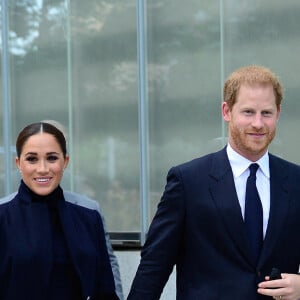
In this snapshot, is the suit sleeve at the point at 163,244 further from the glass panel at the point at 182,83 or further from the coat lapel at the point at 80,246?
the glass panel at the point at 182,83

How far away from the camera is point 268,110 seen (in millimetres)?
2568

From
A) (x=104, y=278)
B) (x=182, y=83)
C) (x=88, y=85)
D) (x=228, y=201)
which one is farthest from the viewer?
(x=88, y=85)

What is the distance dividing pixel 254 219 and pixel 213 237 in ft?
0.56

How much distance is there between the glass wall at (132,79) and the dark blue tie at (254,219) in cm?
290

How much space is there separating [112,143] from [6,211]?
312 cm

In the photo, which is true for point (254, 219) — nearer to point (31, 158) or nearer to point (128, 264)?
point (31, 158)

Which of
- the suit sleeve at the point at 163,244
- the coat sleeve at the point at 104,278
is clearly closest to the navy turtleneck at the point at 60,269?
the coat sleeve at the point at 104,278

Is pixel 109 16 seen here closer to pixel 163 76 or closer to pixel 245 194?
pixel 163 76

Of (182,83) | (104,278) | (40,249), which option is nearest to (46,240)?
(40,249)

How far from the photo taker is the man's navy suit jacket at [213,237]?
2.56m

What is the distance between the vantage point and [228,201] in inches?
102

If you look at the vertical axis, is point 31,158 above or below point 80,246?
above

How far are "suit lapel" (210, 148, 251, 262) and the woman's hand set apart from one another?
11 cm

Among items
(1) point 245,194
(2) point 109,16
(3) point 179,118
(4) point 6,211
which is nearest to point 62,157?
(4) point 6,211
